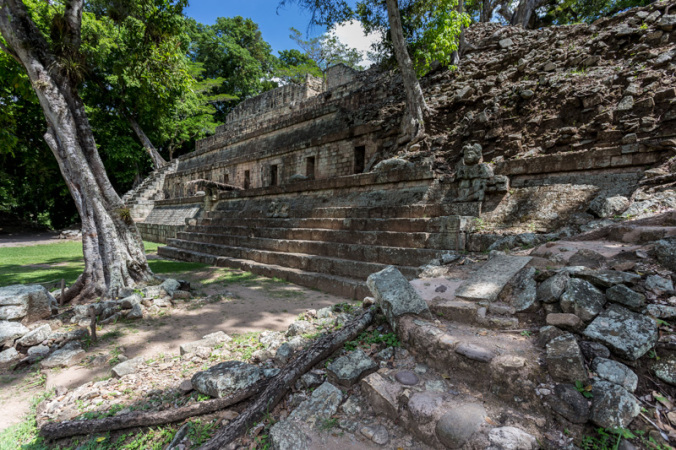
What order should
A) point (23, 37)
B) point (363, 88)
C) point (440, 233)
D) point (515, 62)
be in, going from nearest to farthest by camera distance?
point (23, 37) → point (440, 233) → point (515, 62) → point (363, 88)

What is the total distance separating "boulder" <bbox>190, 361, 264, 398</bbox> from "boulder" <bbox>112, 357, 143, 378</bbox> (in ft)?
2.98

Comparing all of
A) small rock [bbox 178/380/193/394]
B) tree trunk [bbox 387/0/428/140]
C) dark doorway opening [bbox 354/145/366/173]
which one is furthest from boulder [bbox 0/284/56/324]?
tree trunk [bbox 387/0/428/140]

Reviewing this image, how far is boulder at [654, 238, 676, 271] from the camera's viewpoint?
2293 mm

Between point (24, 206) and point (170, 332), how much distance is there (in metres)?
31.9

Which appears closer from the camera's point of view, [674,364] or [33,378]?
[674,364]

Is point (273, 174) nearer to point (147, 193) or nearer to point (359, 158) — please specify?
point (359, 158)

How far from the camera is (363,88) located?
1375 centimetres

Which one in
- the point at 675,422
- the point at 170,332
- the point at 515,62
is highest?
the point at 515,62

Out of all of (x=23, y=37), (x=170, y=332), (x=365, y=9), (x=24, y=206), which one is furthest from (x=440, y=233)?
(x=24, y=206)

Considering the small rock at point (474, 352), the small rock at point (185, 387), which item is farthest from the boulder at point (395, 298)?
the small rock at point (185, 387)

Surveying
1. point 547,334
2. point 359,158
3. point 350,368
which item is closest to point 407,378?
point 350,368

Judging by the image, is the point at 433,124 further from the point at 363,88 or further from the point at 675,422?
the point at 675,422

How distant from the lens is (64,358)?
10.3 ft

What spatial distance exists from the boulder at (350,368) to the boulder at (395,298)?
0.42 meters
